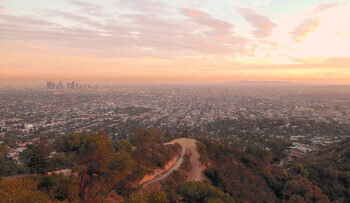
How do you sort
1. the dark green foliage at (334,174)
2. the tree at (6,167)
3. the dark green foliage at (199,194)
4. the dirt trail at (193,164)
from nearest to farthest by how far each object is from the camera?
the dark green foliage at (199,194)
the tree at (6,167)
the dirt trail at (193,164)
the dark green foliage at (334,174)

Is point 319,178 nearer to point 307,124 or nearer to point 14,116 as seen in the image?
point 307,124

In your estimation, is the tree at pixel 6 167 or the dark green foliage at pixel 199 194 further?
the tree at pixel 6 167

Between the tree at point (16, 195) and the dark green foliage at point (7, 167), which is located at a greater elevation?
the tree at point (16, 195)

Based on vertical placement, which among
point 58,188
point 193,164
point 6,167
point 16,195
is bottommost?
point 193,164

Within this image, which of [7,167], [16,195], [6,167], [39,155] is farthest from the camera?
[7,167]

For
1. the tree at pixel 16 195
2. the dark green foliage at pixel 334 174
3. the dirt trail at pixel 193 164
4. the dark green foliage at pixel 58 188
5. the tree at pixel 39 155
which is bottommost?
the dark green foliage at pixel 334 174

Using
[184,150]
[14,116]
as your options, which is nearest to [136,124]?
[184,150]

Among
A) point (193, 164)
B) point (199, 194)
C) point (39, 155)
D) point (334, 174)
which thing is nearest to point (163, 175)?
point (193, 164)

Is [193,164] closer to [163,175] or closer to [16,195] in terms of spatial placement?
[163,175]

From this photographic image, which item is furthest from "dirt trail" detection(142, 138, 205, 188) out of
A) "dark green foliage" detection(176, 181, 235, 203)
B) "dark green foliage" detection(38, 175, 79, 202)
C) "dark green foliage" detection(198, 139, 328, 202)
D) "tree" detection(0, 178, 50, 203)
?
"tree" detection(0, 178, 50, 203)

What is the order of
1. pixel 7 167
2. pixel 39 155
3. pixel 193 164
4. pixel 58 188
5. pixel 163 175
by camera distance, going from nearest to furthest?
1. pixel 58 188
2. pixel 39 155
3. pixel 7 167
4. pixel 163 175
5. pixel 193 164

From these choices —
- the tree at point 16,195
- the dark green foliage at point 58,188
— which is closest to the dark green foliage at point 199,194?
the dark green foliage at point 58,188

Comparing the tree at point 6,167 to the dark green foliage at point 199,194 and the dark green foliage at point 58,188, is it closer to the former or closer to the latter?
the dark green foliage at point 58,188
